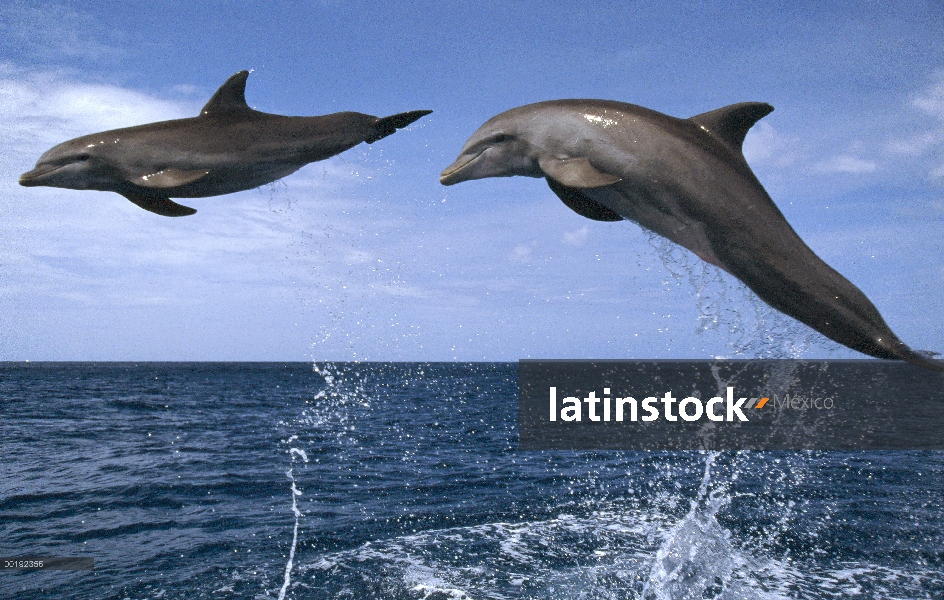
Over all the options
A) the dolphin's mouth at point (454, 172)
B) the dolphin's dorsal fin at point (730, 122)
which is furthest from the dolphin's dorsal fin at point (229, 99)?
the dolphin's dorsal fin at point (730, 122)

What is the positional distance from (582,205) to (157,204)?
346 centimetres

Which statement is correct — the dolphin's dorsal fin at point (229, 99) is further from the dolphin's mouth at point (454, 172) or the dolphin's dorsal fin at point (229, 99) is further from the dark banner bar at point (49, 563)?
the dark banner bar at point (49, 563)

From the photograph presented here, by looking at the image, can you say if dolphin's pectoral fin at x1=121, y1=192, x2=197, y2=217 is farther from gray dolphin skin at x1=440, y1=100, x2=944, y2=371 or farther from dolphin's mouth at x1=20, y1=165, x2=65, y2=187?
gray dolphin skin at x1=440, y1=100, x2=944, y2=371

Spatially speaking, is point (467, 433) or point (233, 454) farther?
point (467, 433)

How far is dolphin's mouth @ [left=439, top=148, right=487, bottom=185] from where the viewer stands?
18.1 feet

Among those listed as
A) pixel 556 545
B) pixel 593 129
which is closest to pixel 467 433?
pixel 556 545

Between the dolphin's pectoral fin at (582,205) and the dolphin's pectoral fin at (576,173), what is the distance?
18 centimetres

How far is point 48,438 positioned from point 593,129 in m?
44.1

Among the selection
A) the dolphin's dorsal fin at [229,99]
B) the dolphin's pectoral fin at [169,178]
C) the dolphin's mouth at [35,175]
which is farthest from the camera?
the dolphin's mouth at [35,175]

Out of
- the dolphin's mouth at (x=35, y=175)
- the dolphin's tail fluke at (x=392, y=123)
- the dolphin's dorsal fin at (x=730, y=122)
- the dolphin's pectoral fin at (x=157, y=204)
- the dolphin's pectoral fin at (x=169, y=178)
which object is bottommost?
the dolphin's pectoral fin at (x=157, y=204)

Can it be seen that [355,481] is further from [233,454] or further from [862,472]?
[862,472]

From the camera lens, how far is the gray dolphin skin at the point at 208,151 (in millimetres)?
5117

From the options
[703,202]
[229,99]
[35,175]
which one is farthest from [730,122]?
[35,175]

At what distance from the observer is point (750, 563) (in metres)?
16.7
